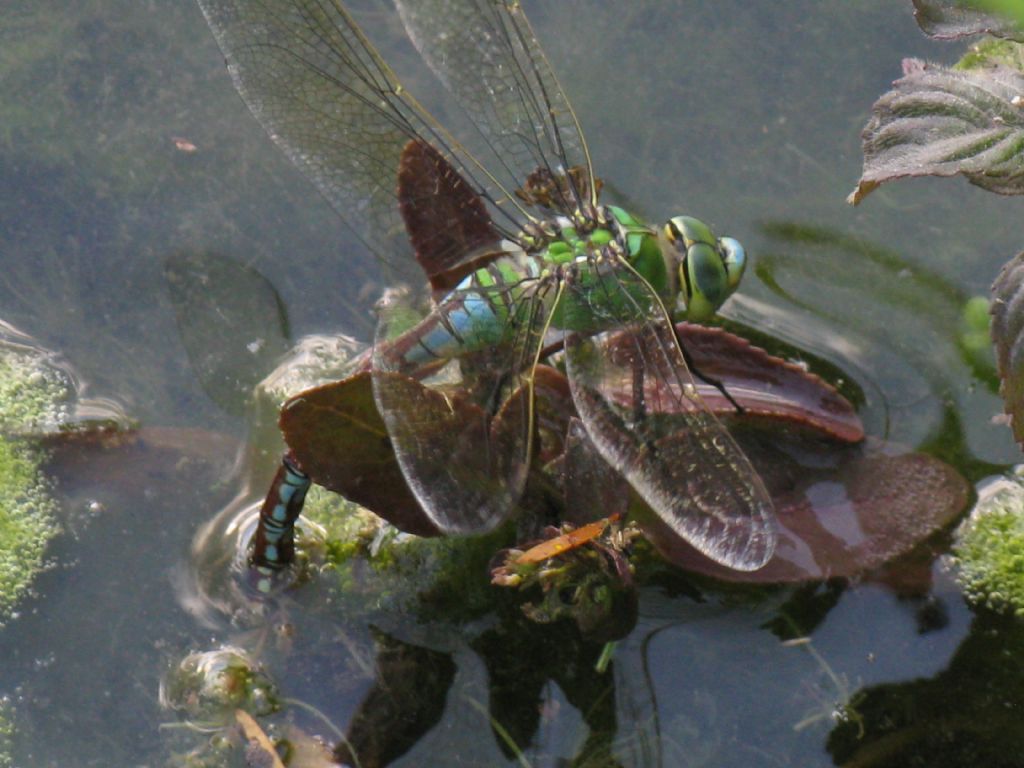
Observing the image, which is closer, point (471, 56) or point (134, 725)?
point (134, 725)

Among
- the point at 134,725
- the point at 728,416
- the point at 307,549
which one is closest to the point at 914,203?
the point at 728,416

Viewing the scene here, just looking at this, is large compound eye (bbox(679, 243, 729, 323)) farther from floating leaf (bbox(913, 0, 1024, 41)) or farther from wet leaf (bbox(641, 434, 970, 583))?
floating leaf (bbox(913, 0, 1024, 41))

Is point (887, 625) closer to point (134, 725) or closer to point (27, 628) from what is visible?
point (134, 725)

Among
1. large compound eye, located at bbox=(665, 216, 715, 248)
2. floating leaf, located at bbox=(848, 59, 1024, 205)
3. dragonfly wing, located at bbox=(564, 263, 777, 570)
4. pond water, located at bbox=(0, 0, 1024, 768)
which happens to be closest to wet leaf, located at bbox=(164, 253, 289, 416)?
pond water, located at bbox=(0, 0, 1024, 768)

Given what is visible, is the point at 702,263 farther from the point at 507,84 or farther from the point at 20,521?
the point at 20,521

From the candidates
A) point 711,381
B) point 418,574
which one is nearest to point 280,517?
point 418,574

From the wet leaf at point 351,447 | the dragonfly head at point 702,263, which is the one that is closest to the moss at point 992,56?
the dragonfly head at point 702,263

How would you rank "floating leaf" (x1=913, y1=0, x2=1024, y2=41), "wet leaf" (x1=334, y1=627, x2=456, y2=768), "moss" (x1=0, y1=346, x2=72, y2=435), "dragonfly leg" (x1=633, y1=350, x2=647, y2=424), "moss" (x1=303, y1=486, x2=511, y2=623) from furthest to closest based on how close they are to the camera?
1. "moss" (x1=0, y1=346, x2=72, y2=435)
2. "moss" (x1=303, y1=486, x2=511, y2=623)
3. "wet leaf" (x1=334, y1=627, x2=456, y2=768)
4. "dragonfly leg" (x1=633, y1=350, x2=647, y2=424)
5. "floating leaf" (x1=913, y1=0, x2=1024, y2=41)
